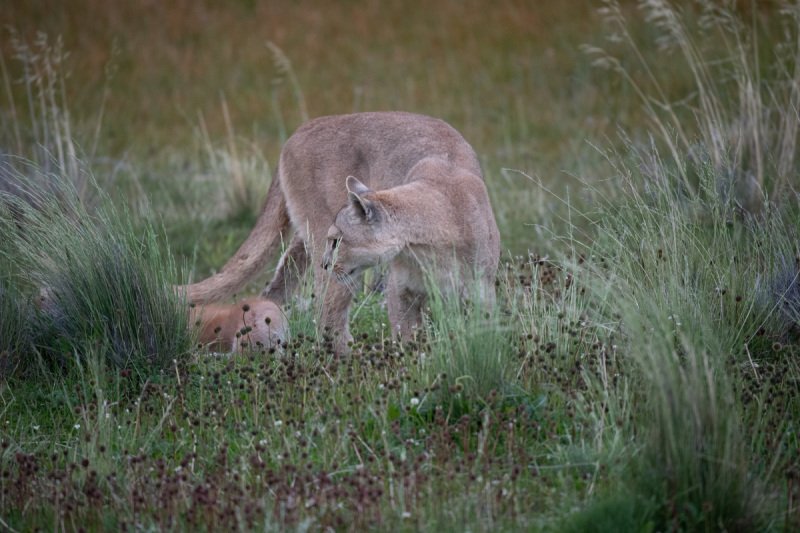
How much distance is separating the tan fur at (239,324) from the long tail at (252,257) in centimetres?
12

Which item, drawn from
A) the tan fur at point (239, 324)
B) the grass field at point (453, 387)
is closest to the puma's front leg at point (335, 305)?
Result: the grass field at point (453, 387)

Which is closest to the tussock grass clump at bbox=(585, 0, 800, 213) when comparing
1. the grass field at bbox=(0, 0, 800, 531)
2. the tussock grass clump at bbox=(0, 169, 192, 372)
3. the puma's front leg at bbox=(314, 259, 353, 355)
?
the grass field at bbox=(0, 0, 800, 531)

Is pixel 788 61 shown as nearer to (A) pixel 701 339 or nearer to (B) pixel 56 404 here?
(A) pixel 701 339

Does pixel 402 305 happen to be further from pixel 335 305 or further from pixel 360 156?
pixel 360 156

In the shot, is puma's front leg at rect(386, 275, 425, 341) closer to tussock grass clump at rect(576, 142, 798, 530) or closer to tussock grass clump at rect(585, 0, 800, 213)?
tussock grass clump at rect(576, 142, 798, 530)

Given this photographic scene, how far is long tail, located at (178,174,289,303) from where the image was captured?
671 centimetres

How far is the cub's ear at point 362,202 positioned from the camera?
5.75m

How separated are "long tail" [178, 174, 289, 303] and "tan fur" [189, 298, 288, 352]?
118mm

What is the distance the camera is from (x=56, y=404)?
17.7 ft

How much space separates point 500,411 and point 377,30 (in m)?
14.2

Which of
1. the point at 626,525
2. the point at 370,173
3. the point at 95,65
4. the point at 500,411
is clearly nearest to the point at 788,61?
the point at 370,173

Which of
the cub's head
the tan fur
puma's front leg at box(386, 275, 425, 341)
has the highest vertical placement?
the cub's head

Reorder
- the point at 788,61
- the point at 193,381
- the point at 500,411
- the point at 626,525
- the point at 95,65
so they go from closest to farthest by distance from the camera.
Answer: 1. the point at 626,525
2. the point at 500,411
3. the point at 193,381
4. the point at 788,61
5. the point at 95,65

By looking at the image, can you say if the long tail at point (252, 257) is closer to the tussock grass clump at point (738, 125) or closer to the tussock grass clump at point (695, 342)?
the tussock grass clump at point (695, 342)
